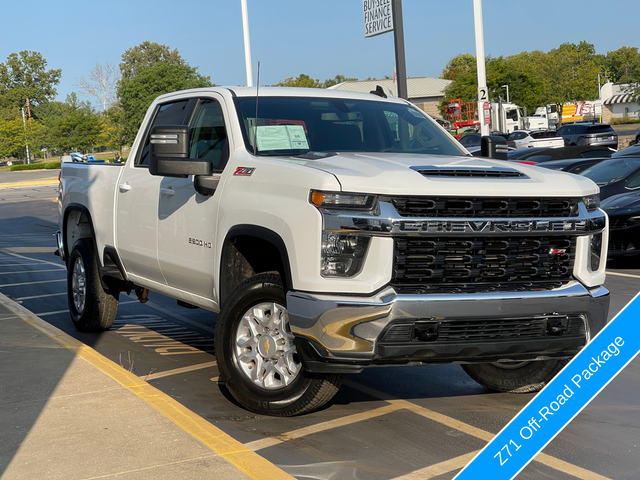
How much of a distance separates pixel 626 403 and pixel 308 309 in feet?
7.98

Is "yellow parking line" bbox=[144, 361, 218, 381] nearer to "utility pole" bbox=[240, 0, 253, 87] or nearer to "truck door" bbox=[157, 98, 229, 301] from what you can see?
"truck door" bbox=[157, 98, 229, 301]

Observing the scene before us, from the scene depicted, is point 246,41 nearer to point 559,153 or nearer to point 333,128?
point 559,153

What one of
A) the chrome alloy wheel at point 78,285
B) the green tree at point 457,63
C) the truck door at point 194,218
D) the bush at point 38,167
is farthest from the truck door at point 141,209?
the green tree at point 457,63

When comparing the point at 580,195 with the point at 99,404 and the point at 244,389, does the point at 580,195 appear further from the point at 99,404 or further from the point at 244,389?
the point at 99,404

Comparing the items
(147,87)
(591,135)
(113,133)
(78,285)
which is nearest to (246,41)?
(78,285)

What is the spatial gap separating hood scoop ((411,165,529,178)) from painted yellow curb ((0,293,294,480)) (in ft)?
5.90

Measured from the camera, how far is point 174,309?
30.0 ft

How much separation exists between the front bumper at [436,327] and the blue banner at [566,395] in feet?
7.59

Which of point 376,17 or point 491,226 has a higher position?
point 376,17

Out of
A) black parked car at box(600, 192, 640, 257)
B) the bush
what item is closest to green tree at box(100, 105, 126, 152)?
the bush

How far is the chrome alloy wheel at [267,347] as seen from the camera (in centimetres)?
469

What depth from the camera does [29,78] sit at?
459 ft

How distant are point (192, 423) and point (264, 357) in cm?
63

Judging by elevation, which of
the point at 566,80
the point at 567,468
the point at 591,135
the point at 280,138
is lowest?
the point at 567,468
